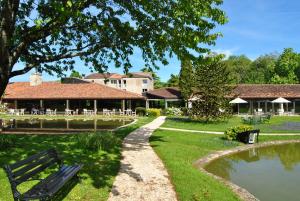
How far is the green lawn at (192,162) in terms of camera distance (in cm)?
945

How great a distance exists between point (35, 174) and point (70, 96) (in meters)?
40.0

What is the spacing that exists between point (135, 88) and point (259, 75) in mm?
40574

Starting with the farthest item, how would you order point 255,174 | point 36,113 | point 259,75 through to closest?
point 259,75 → point 36,113 → point 255,174

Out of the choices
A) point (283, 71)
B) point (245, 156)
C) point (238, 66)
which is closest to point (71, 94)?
point (245, 156)

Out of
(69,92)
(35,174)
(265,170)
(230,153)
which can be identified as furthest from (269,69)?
(35,174)

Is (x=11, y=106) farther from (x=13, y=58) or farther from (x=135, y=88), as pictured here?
(x=13, y=58)

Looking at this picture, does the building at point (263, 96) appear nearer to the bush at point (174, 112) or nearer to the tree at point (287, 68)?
the bush at point (174, 112)

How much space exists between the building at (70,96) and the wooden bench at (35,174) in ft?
117

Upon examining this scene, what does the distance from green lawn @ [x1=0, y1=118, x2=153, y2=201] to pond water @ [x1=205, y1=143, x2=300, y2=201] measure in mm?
4227

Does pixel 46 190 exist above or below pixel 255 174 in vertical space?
above

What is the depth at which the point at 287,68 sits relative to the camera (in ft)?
257

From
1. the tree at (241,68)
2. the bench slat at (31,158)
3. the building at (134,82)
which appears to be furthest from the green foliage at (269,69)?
the bench slat at (31,158)

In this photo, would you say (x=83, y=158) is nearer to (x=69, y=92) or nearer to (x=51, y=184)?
(x=51, y=184)

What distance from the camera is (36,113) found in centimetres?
4738
